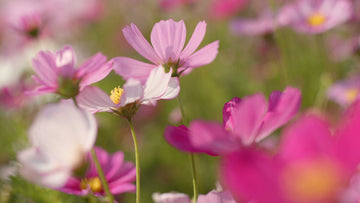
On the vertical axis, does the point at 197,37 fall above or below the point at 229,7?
above

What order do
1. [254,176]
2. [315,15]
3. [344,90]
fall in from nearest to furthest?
[254,176] < [344,90] < [315,15]

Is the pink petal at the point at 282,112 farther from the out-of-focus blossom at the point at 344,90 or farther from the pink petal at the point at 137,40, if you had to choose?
the out-of-focus blossom at the point at 344,90

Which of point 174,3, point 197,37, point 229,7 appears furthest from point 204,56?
point 229,7

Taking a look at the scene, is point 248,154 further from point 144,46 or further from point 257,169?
point 144,46

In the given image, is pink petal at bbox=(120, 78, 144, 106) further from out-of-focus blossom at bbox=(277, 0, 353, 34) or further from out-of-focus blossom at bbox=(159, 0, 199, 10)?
out-of-focus blossom at bbox=(159, 0, 199, 10)

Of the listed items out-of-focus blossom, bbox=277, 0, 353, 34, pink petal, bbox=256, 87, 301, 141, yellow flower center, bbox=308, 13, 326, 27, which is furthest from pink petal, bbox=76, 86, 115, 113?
yellow flower center, bbox=308, 13, 326, 27

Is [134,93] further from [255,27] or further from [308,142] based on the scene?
[255,27]

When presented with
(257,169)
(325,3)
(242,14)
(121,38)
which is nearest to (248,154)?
(257,169)
